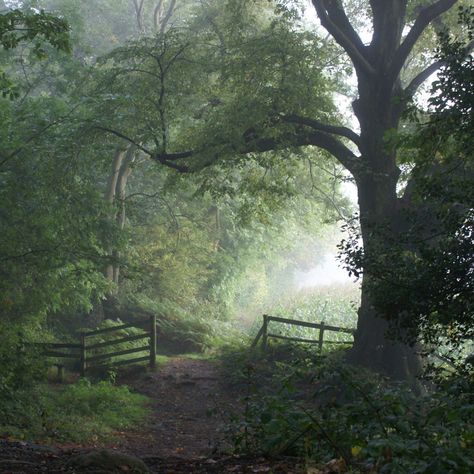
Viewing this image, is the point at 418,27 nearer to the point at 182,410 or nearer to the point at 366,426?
the point at 182,410

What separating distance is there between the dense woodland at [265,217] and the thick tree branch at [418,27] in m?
0.04

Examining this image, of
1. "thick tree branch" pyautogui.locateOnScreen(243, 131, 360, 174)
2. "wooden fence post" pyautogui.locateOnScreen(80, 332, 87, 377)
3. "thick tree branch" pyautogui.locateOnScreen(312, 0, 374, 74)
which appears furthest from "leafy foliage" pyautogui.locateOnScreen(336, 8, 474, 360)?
"wooden fence post" pyautogui.locateOnScreen(80, 332, 87, 377)

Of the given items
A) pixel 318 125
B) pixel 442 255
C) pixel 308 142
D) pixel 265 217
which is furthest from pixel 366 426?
pixel 265 217

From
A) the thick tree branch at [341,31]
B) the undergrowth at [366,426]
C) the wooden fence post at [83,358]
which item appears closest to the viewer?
the undergrowth at [366,426]

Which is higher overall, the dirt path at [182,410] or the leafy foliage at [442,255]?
the leafy foliage at [442,255]

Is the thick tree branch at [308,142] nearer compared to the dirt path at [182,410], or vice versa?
the dirt path at [182,410]

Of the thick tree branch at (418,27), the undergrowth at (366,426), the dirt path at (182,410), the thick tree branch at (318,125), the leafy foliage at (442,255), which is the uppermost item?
the thick tree branch at (418,27)

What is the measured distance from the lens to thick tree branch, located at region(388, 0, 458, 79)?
1349cm

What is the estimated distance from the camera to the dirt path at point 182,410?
1065 cm

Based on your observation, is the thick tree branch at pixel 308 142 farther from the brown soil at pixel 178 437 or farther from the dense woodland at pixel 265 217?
the brown soil at pixel 178 437

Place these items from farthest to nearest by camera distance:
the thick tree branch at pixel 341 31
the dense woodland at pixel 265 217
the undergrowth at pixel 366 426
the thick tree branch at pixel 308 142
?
the thick tree branch at pixel 308 142
the thick tree branch at pixel 341 31
the dense woodland at pixel 265 217
the undergrowth at pixel 366 426

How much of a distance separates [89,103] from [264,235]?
18.7 m

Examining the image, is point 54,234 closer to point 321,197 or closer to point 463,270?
point 463,270

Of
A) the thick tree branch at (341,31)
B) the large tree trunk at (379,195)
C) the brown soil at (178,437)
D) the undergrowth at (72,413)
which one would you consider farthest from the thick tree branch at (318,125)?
the undergrowth at (72,413)
